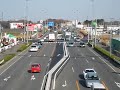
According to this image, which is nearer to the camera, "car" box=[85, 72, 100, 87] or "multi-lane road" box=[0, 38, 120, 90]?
"car" box=[85, 72, 100, 87]

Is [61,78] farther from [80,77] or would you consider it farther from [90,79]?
[90,79]

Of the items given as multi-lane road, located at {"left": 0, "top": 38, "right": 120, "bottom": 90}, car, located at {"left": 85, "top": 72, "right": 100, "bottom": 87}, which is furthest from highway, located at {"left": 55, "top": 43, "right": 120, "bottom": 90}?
car, located at {"left": 85, "top": 72, "right": 100, "bottom": 87}

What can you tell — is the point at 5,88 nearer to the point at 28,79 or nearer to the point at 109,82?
the point at 28,79

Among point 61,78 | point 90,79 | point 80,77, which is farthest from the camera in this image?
Result: point 80,77

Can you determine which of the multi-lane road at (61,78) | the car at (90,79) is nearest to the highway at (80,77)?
the multi-lane road at (61,78)

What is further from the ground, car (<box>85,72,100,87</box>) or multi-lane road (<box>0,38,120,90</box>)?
car (<box>85,72,100,87</box>)

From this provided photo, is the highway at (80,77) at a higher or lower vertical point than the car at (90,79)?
lower

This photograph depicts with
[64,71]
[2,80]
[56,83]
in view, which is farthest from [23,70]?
[56,83]

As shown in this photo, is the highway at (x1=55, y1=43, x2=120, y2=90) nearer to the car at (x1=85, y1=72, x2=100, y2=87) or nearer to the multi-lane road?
the multi-lane road

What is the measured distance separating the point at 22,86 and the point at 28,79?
13.3ft

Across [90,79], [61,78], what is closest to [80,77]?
[61,78]

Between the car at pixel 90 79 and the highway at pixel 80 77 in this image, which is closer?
the car at pixel 90 79

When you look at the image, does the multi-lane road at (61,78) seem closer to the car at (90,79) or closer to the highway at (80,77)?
the highway at (80,77)

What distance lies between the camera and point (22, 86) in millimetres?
29531
